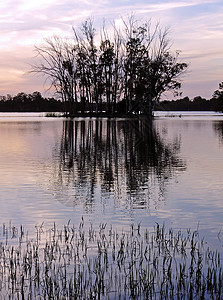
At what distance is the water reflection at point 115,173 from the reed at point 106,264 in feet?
7.67

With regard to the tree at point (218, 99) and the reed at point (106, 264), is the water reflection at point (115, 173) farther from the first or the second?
the tree at point (218, 99)

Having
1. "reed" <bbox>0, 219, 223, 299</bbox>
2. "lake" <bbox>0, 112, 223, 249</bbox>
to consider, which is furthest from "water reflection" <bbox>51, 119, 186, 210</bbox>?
"reed" <bbox>0, 219, 223, 299</bbox>

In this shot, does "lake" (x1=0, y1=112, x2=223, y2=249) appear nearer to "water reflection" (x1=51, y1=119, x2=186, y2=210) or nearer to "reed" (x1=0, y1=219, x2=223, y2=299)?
"water reflection" (x1=51, y1=119, x2=186, y2=210)

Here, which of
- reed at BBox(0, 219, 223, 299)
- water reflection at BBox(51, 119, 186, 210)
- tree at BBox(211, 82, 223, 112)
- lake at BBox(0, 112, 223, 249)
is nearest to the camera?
reed at BBox(0, 219, 223, 299)

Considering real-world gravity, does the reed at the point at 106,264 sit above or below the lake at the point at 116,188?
below

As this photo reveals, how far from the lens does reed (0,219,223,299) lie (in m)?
5.80

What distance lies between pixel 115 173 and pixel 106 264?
8.67 metres

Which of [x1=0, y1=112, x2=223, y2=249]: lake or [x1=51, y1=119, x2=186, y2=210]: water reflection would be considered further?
[x1=51, y1=119, x2=186, y2=210]: water reflection

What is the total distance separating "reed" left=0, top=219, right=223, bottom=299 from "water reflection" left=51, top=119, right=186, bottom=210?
234 centimetres

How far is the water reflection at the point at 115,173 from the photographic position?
1139 centimetres

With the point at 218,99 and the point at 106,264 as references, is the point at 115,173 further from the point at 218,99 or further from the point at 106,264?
the point at 218,99

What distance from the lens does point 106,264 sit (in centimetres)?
673

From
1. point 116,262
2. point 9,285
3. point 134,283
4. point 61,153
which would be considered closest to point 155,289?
point 134,283

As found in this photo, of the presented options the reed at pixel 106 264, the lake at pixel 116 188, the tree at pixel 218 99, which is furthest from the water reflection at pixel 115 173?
the tree at pixel 218 99
